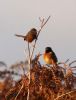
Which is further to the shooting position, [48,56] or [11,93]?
[48,56]

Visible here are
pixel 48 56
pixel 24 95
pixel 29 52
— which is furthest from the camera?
pixel 48 56

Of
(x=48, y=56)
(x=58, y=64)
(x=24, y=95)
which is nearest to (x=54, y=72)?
(x=58, y=64)

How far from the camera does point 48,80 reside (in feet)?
52.5

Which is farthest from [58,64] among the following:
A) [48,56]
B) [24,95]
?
[48,56]

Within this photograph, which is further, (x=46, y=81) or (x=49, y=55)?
(x=49, y=55)

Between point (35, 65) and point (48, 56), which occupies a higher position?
point (48, 56)

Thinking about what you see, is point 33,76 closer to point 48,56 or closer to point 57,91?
point 57,91

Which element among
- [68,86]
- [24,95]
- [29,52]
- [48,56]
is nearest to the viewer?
[29,52]

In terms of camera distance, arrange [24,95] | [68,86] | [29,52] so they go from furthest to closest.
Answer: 1. [24,95]
2. [68,86]
3. [29,52]

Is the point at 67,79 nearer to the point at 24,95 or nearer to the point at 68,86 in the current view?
the point at 68,86

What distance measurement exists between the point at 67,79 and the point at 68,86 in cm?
21

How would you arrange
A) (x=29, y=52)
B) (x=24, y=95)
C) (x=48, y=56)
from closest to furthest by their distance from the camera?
(x=29, y=52), (x=24, y=95), (x=48, y=56)

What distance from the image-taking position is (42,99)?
53.7 feet

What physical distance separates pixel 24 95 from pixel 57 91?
48.2 inches
